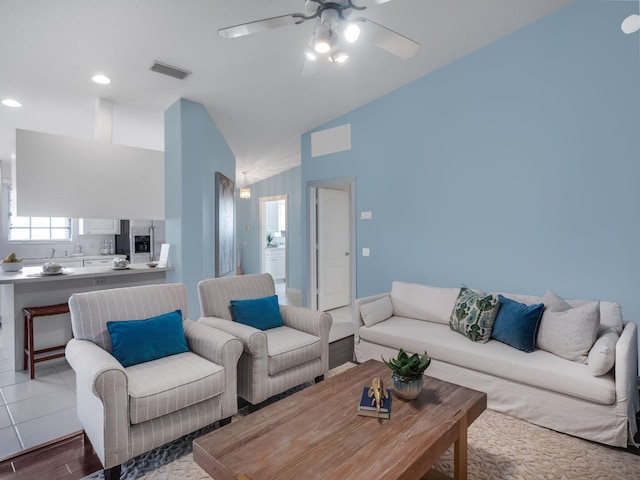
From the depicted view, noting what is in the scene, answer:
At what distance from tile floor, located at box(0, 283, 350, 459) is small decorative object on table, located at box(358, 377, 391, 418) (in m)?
1.95

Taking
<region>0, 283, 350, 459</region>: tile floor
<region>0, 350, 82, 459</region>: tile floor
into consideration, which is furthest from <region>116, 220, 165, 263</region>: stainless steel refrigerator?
<region>0, 350, 82, 459</region>: tile floor

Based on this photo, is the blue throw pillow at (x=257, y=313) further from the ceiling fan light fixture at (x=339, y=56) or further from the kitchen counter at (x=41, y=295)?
the ceiling fan light fixture at (x=339, y=56)

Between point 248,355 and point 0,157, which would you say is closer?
point 248,355

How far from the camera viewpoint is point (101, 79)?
10.9 ft

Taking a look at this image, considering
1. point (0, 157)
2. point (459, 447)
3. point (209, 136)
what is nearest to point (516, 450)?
point (459, 447)

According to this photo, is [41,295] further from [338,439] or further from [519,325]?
[519,325]

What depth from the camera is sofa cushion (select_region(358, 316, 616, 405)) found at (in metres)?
2.16

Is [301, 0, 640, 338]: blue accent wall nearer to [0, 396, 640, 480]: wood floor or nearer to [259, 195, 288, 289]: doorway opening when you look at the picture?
[0, 396, 640, 480]: wood floor

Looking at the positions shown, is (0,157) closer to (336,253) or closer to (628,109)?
(336,253)

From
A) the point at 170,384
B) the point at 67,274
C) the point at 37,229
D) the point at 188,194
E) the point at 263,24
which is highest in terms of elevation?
the point at 263,24

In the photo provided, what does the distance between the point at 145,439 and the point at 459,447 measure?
5.33 feet

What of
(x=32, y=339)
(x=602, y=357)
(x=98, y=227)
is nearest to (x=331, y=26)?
(x=602, y=357)

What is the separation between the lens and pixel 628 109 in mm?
2750

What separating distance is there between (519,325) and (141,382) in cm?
264
